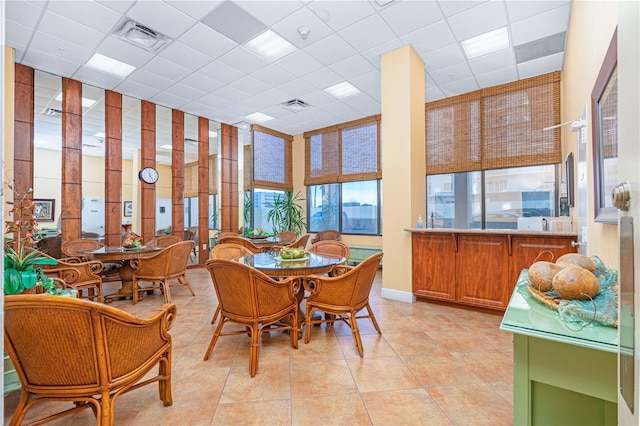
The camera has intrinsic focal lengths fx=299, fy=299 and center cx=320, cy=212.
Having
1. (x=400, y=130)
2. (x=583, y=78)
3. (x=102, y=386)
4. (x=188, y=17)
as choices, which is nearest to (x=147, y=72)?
(x=188, y=17)

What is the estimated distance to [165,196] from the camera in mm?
6641

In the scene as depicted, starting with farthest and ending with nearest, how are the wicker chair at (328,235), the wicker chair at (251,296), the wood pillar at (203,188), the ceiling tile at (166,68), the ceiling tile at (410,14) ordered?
the wicker chair at (328,235) → the wood pillar at (203,188) → the ceiling tile at (166,68) → the ceiling tile at (410,14) → the wicker chair at (251,296)

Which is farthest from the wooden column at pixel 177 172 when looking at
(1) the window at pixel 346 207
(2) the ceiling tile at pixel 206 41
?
(1) the window at pixel 346 207

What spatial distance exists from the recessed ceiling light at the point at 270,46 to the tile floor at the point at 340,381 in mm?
3896

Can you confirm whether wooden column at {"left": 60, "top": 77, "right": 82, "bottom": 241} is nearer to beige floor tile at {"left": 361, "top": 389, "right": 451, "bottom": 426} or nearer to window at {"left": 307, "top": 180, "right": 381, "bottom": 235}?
window at {"left": 307, "top": 180, "right": 381, "bottom": 235}

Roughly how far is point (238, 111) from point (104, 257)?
4159mm

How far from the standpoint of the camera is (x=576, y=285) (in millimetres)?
1249

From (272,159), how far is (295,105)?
2.09 meters

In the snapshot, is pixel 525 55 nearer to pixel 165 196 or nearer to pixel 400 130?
pixel 400 130

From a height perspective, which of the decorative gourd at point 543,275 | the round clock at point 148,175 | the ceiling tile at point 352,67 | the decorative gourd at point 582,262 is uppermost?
the ceiling tile at point 352,67

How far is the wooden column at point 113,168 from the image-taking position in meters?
5.77

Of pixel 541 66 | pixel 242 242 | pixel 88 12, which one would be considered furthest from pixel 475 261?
pixel 88 12

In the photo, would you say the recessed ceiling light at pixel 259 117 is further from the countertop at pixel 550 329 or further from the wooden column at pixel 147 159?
the countertop at pixel 550 329

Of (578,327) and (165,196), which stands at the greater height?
(165,196)
